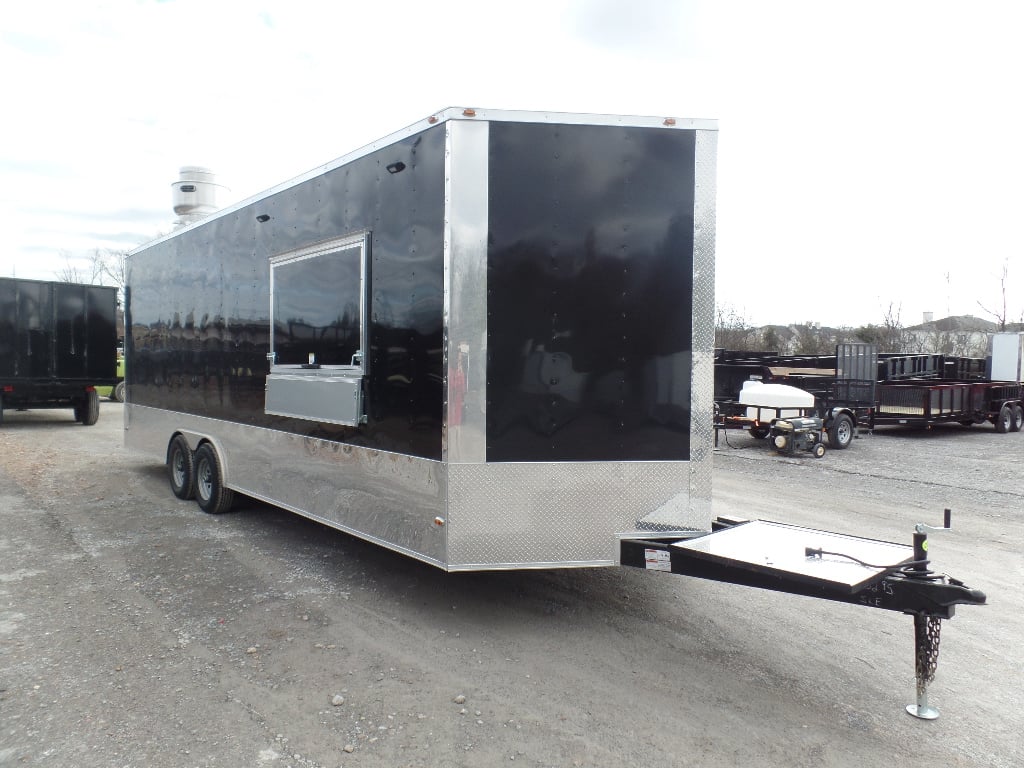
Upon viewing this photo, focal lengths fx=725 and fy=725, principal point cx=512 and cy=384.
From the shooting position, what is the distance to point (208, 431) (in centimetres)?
730

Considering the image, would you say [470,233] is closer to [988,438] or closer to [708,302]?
[708,302]

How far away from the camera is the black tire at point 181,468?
786cm

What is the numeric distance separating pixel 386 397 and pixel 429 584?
1.45 meters

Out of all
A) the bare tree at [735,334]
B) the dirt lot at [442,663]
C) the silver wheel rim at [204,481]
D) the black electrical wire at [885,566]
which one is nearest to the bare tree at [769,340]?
the bare tree at [735,334]

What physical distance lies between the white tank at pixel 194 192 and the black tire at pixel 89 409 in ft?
31.7

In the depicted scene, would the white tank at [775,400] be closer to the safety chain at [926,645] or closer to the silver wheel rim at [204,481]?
the silver wheel rim at [204,481]

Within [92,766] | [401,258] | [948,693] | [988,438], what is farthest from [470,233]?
[988,438]

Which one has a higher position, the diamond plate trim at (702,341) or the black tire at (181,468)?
the diamond plate trim at (702,341)

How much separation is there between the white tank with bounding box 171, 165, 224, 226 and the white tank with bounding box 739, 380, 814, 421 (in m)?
9.68

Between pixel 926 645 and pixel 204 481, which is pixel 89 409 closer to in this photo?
pixel 204 481

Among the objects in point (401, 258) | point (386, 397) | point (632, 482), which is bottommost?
point (632, 482)

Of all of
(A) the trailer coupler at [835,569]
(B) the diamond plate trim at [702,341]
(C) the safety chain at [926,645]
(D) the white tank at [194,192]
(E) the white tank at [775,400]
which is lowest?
(C) the safety chain at [926,645]

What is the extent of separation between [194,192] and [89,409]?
10.2 m

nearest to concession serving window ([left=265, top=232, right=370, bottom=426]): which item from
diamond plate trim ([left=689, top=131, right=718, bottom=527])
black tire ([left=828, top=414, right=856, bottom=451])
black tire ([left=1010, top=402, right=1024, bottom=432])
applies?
diamond plate trim ([left=689, top=131, right=718, bottom=527])
